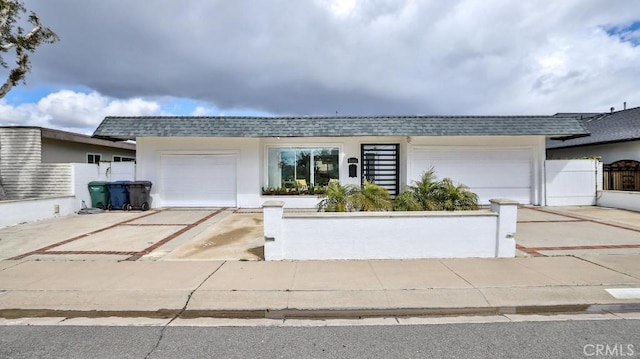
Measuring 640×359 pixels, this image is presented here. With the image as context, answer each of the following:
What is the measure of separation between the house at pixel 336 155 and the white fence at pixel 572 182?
1.48ft

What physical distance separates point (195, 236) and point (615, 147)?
21378mm

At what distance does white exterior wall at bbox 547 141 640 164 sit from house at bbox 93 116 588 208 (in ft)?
17.8

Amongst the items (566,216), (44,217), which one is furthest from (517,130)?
(44,217)

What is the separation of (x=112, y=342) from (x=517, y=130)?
14.7 m

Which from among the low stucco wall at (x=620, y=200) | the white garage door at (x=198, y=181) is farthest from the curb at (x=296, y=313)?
the low stucco wall at (x=620, y=200)

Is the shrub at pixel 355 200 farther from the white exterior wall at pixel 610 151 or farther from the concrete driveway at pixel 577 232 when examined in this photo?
the white exterior wall at pixel 610 151

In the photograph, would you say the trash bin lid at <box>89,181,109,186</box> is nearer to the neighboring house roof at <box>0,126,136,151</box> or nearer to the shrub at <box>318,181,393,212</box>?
the neighboring house roof at <box>0,126,136,151</box>

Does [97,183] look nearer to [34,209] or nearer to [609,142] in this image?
[34,209]

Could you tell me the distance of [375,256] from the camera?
247 inches

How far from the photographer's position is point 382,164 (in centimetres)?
1420

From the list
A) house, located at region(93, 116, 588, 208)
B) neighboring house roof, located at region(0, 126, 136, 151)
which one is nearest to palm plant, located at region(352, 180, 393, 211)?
house, located at region(93, 116, 588, 208)

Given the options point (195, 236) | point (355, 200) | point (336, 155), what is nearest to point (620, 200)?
point (336, 155)

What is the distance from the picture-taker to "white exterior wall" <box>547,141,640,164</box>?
15992 mm

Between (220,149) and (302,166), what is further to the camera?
(302,166)
